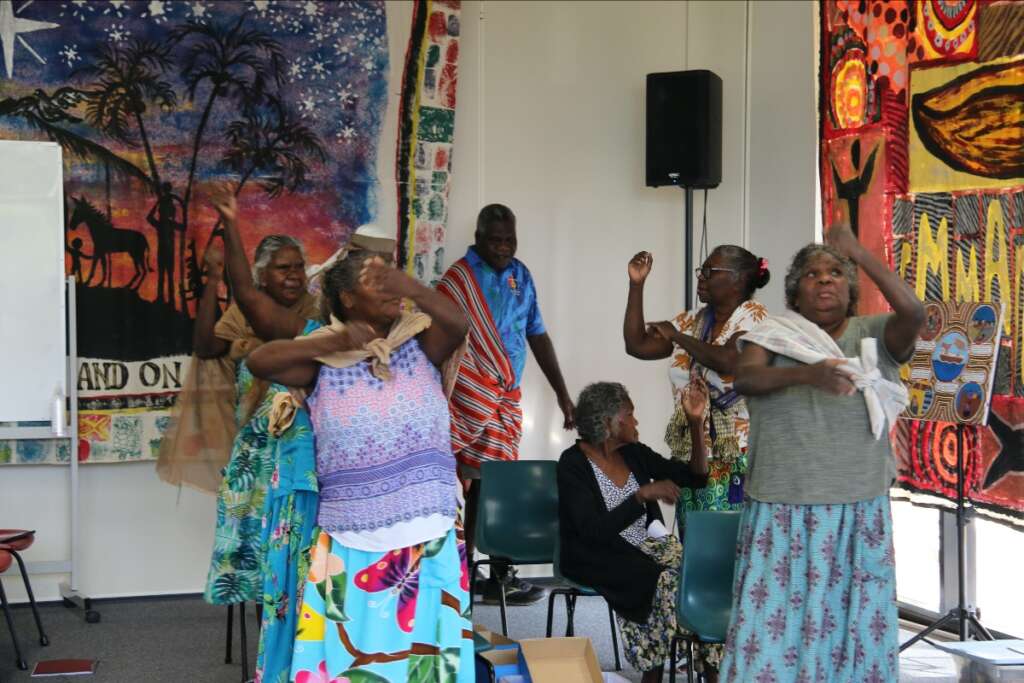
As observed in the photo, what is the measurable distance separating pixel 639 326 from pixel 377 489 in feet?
5.47

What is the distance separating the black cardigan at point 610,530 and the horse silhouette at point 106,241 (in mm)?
2643

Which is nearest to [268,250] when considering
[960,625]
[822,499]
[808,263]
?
[808,263]

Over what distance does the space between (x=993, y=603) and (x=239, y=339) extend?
11.1 feet

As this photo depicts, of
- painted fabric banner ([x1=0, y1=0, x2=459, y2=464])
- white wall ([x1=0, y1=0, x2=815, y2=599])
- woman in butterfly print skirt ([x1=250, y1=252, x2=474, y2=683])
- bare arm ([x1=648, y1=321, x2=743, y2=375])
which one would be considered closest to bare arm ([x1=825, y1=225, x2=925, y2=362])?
bare arm ([x1=648, y1=321, x2=743, y2=375])

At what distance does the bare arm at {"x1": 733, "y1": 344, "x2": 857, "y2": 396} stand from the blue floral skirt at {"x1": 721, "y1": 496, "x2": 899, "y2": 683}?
34 centimetres

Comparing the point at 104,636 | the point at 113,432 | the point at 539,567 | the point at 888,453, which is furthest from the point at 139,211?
the point at 888,453

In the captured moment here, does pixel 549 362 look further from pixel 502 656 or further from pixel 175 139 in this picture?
pixel 502 656

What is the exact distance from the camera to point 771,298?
6059mm

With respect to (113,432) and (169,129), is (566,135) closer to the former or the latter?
(169,129)

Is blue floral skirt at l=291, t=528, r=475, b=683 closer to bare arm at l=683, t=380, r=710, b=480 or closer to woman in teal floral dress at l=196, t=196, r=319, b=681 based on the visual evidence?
woman in teal floral dress at l=196, t=196, r=319, b=681

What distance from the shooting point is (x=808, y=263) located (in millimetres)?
3295

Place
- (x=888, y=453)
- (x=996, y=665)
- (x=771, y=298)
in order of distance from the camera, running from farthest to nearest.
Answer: (x=771, y=298) < (x=996, y=665) < (x=888, y=453)

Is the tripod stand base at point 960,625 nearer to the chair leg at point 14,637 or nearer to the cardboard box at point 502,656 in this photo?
the cardboard box at point 502,656

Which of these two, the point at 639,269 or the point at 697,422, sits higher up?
the point at 639,269
